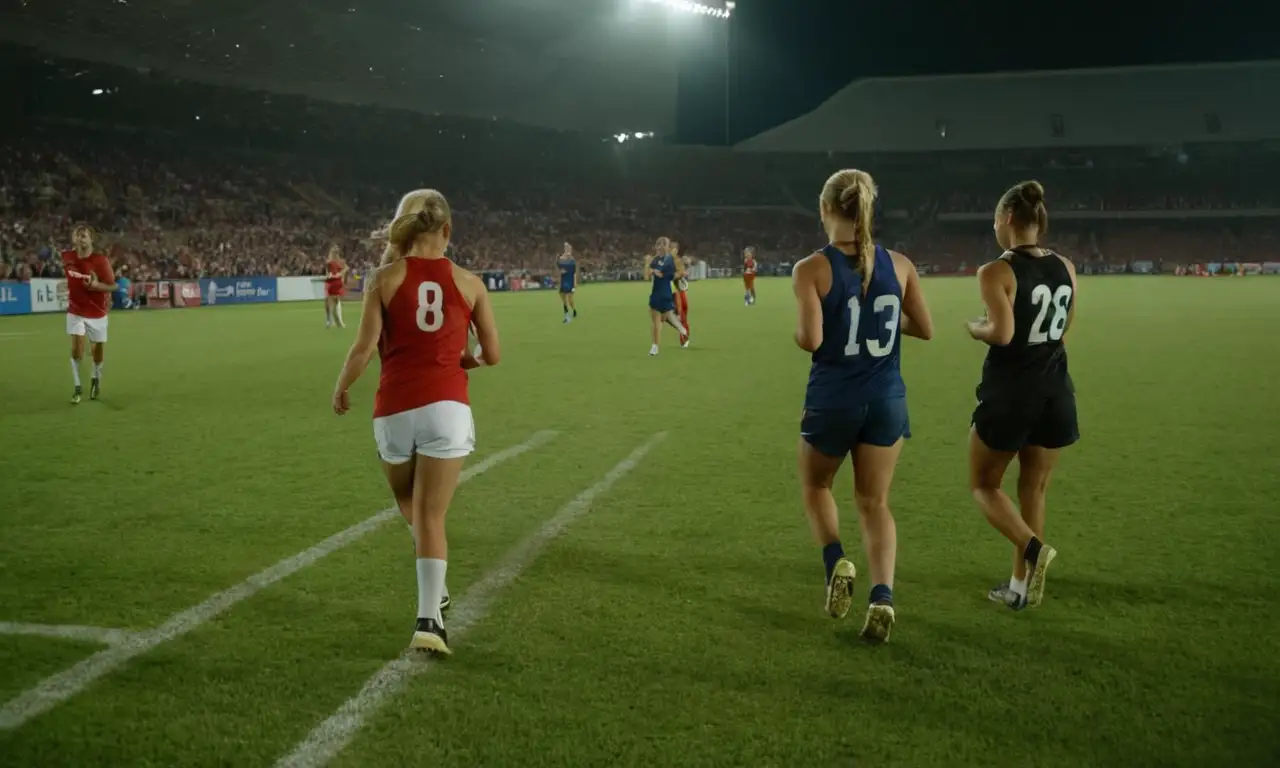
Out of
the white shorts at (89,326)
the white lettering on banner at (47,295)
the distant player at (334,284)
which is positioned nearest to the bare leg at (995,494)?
the white shorts at (89,326)

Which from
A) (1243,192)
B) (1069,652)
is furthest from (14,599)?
(1243,192)

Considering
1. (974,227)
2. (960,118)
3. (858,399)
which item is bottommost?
(858,399)

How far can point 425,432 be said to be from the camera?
13.7 ft

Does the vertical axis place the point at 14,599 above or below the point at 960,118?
below

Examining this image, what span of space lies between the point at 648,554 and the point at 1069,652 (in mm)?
2340

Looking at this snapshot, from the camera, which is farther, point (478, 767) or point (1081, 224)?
point (1081, 224)

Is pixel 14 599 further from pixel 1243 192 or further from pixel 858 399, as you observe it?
pixel 1243 192

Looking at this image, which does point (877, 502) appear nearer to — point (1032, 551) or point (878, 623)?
point (878, 623)

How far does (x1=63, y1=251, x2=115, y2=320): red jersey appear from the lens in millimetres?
11570

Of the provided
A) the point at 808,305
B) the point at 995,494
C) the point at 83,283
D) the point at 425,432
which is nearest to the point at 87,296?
the point at 83,283

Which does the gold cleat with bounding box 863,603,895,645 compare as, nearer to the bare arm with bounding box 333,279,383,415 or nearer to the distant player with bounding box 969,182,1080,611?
the distant player with bounding box 969,182,1080,611

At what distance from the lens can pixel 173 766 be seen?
3.31m

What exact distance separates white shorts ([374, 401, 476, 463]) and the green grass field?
0.89m

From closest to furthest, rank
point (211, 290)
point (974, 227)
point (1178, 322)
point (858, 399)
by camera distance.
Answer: point (858, 399) < point (1178, 322) < point (211, 290) < point (974, 227)
